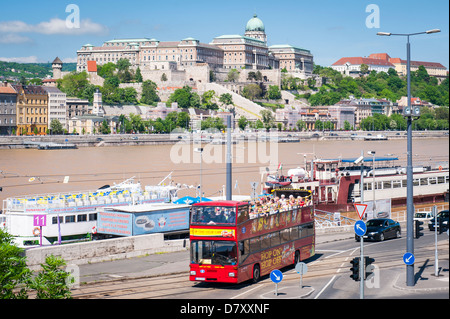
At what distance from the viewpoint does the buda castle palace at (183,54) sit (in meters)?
168

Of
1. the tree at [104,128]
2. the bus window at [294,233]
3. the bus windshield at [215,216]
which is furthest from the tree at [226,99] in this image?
the bus windshield at [215,216]

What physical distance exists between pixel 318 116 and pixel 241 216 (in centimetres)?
14254

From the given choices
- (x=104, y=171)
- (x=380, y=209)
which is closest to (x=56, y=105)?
(x=104, y=171)

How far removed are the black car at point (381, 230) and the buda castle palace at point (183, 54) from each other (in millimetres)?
139299

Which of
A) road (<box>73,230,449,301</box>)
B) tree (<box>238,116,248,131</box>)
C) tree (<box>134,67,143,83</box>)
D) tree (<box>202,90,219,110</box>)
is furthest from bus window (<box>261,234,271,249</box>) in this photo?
tree (<box>134,67,143,83</box>)

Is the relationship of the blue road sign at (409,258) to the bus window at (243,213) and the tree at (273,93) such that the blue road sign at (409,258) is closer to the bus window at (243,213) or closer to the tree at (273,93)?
the bus window at (243,213)

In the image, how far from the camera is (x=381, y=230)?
23.2 metres

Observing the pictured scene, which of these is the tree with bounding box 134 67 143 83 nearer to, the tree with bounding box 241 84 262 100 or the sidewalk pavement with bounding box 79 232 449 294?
Answer: the tree with bounding box 241 84 262 100

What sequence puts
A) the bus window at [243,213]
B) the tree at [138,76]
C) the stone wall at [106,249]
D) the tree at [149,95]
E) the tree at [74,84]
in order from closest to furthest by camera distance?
the bus window at [243,213], the stone wall at [106,249], the tree at [74,84], the tree at [149,95], the tree at [138,76]

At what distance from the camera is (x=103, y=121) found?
121 m

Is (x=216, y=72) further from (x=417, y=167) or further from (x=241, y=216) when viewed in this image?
(x=241, y=216)

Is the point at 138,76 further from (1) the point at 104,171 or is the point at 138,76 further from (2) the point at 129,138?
(1) the point at 104,171

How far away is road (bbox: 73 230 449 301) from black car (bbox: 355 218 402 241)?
165 cm
